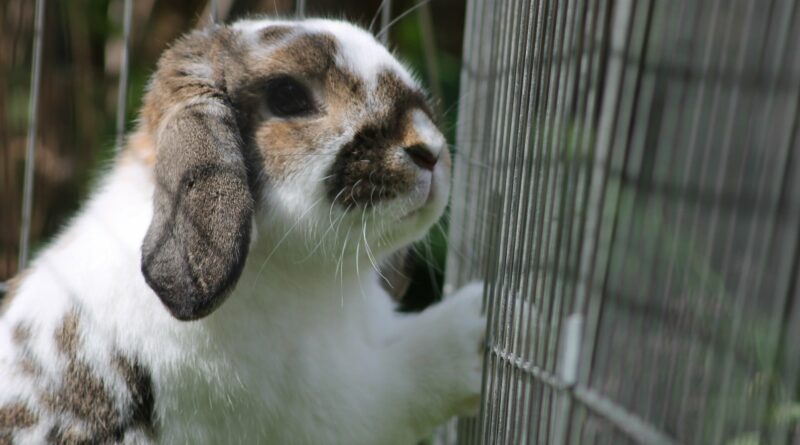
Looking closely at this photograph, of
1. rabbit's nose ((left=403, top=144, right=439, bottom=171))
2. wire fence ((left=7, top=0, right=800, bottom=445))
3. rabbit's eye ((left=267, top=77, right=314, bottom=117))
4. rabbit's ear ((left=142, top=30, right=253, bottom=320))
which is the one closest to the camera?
wire fence ((left=7, top=0, right=800, bottom=445))

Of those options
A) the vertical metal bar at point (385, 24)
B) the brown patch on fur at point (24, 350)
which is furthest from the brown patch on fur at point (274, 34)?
the brown patch on fur at point (24, 350)

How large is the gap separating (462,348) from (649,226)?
0.98m

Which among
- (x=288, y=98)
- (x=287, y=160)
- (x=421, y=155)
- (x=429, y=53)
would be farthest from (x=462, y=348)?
(x=429, y=53)

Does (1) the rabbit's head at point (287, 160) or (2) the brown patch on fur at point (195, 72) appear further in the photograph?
(2) the brown patch on fur at point (195, 72)

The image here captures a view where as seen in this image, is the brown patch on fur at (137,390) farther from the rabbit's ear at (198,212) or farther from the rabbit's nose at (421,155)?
the rabbit's nose at (421,155)

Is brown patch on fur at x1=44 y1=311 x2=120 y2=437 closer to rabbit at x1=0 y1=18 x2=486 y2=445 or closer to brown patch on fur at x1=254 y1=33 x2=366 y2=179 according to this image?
rabbit at x1=0 y1=18 x2=486 y2=445

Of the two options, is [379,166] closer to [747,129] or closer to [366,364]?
[366,364]

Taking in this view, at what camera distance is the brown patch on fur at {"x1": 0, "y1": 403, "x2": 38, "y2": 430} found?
206cm

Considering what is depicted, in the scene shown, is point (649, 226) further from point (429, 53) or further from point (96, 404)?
point (429, 53)

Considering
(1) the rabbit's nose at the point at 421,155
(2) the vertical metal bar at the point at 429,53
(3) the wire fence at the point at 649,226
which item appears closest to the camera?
(3) the wire fence at the point at 649,226

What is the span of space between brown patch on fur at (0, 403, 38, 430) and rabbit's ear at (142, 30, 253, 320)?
50 centimetres

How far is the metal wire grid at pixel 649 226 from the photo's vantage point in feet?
2.77

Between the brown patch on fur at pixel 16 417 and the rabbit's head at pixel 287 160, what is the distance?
1.65 feet

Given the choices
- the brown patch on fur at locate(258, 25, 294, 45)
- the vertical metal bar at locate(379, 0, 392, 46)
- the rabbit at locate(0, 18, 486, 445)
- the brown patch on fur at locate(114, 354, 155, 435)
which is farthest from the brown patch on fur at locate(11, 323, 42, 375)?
the vertical metal bar at locate(379, 0, 392, 46)
